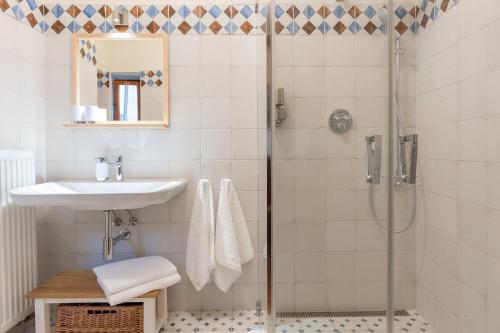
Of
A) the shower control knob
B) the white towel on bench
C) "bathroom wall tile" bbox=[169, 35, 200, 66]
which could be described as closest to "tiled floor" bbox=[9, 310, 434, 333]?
the white towel on bench

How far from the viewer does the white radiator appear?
1493mm

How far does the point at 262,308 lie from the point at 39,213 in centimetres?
137

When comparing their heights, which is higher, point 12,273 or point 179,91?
point 179,91

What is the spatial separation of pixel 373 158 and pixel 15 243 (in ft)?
5.43

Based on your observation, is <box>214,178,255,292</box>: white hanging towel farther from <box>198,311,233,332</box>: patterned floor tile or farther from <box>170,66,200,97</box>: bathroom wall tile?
<box>170,66,200,97</box>: bathroom wall tile

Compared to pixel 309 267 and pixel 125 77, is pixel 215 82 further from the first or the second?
pixel 309 267

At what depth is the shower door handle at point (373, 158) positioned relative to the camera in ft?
3.28

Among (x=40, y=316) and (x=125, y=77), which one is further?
(x=125, y=77)

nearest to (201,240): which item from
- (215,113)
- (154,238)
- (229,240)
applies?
(229,240)

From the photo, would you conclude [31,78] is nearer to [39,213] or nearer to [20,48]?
[20,48]

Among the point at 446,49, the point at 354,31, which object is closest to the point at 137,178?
the point at 354,31

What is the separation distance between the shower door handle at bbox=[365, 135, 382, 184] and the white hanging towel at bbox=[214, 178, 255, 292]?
3.14ft

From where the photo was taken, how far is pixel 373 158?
1.02 metres

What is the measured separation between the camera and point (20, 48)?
5.66ft
